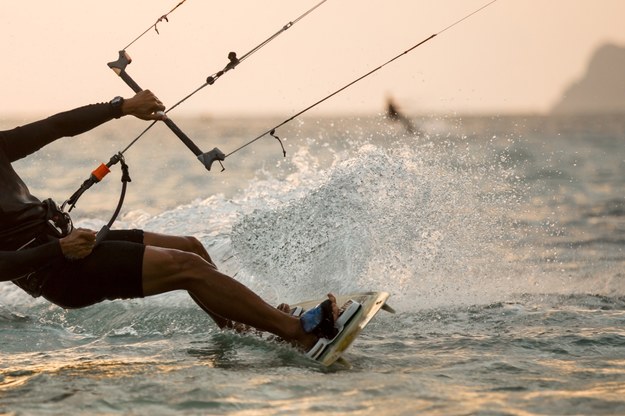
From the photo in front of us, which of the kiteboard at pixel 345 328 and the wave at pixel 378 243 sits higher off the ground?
the wave at pixel 378 243

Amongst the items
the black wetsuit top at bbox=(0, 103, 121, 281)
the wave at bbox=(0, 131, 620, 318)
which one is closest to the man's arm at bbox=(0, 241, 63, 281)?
the black wetsuit top at bbox=(0, 103, 121, 281)

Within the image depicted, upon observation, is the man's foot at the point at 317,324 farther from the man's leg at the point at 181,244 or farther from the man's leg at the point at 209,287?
the man's leg at the point at 181,244

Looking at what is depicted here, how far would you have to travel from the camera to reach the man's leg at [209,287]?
6145 millimetres

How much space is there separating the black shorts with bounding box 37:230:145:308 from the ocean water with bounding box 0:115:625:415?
0.44 m

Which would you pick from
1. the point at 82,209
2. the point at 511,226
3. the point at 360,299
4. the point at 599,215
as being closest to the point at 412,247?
the point at 360,299

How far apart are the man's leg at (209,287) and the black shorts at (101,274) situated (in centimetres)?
7

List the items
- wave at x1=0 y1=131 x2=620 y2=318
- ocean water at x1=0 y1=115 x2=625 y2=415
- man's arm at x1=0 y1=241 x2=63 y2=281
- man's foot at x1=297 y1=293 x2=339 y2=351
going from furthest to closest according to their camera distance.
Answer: wave at x1=0 y1=131 x2=620 y2=318
man's foot at x1=297 y1=293 x2=339 y2=351
man's arm at x1=0 y1=241 x2=63 y2=281
ocean water at x1=0 y1=115 x2=625 y2=415

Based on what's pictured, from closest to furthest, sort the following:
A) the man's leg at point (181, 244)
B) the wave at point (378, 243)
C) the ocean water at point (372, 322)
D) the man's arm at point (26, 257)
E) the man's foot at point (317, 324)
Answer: the ocean water at point (372, 322)
the man's arm at point (26, 257)
the man's foot at point (317, 324)
the man's leg at point (181, 244)
the wave at point (378, 243)

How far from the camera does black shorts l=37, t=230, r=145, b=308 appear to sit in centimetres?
611

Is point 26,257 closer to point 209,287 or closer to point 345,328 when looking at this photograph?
point 209,287

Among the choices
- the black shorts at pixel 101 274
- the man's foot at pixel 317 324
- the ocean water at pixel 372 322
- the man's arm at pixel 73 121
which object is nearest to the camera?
the ocean water at pixel 372 322

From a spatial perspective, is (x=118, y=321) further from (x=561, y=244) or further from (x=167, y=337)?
(x=561, y=244)

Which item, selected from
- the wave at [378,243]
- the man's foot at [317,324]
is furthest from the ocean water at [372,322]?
the man's foot at [317,324]

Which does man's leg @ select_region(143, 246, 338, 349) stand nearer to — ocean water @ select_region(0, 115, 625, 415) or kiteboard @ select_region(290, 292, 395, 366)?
kiteboard @ select_region(290, 292, 395, 366)
